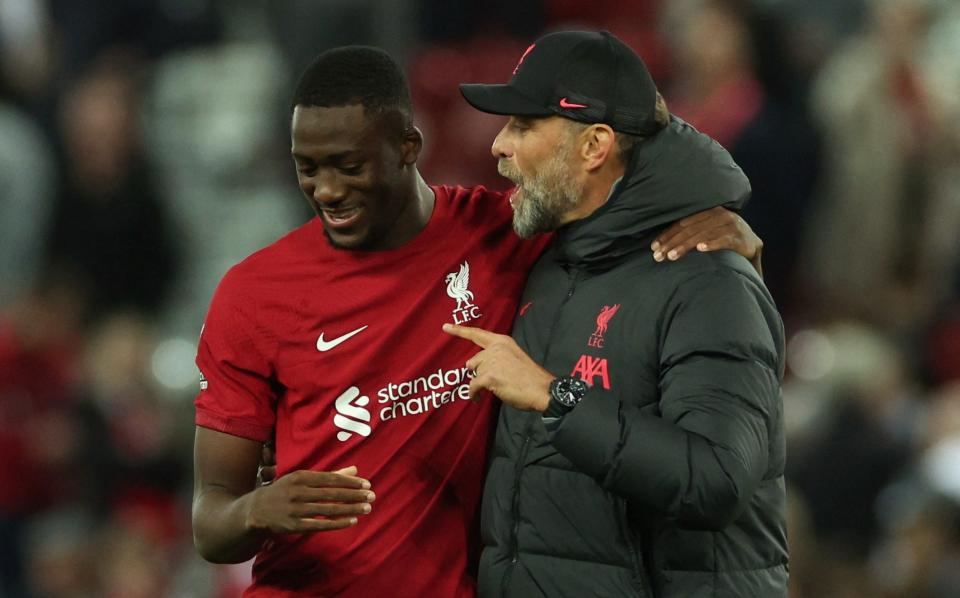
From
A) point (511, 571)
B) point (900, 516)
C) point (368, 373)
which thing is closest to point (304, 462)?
point (368, 373)

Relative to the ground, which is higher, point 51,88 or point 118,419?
point 51,88

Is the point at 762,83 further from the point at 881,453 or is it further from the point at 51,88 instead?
the point at 51,88

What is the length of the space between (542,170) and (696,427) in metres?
0.79

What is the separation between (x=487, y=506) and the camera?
429 centimetres

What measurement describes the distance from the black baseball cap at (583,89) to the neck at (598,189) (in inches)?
4.1

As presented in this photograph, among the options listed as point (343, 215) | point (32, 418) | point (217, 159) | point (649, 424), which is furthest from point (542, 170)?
point (217, 159)

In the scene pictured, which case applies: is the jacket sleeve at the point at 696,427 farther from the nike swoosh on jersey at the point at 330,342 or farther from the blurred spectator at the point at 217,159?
the blurred spectator at the point at 217,159

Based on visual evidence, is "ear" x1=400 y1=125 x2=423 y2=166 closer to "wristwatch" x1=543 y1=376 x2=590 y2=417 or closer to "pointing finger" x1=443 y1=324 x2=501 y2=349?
"pointing finger" x1=443 y1=324 x2=501 y2=349

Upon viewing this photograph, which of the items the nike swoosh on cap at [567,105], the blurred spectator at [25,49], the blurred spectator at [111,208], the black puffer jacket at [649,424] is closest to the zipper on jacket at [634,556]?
the black puffer jacket at [649,424]

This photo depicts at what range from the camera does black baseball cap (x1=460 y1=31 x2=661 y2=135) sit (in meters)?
4.20

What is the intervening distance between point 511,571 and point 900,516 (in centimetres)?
324

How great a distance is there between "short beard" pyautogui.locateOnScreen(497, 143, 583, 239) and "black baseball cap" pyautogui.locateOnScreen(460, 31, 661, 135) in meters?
0.11

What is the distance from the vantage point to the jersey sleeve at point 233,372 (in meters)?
4.36

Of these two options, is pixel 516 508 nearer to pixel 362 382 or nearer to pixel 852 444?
pixel 362 382
